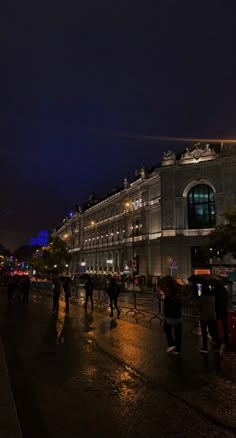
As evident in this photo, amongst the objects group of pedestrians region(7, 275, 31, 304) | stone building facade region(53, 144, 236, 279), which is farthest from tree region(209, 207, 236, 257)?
group of pedestrians region(7, 275, 31, 304)

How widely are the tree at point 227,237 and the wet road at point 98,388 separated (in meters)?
20.3

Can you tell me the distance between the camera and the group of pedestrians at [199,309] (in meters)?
8.60

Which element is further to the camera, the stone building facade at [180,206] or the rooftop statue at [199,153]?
the rooftop statue at [199,153]

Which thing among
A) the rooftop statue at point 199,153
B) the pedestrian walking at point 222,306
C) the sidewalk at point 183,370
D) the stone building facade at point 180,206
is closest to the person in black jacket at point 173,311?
the sidewalk at point 183,370

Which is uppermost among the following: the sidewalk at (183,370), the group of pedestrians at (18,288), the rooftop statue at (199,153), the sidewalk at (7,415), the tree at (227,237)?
the rooftop statue at (199,153)

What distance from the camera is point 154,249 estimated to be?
167 ft

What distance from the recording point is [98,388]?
6.18 m

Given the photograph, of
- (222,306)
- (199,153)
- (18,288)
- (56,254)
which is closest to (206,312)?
(222,306)

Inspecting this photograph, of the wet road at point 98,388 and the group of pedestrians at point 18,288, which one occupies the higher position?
the group of pedestrians at point 18,288

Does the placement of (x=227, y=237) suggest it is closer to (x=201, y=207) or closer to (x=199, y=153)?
(x=201, y=207)

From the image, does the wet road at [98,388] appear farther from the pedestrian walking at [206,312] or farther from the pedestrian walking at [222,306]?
the pedestrian walking at [222,306]

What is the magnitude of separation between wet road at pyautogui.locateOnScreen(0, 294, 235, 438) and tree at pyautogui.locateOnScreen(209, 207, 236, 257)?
20.3 meters

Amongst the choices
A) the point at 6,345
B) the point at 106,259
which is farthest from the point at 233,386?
the point at 106,259

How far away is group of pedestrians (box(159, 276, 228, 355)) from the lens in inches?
339
